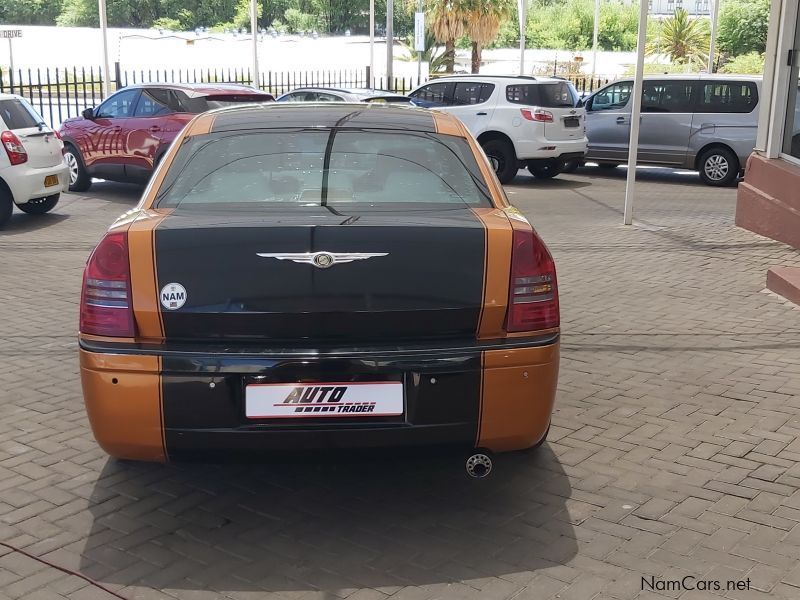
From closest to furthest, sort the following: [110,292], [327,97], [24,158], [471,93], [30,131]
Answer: [110,292] → [24,158] → [30,131] → [327,97] → [471,93]

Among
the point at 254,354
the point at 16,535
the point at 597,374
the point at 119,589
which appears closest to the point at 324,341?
the point at 254,354

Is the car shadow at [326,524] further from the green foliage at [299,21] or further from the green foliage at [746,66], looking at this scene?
the green foliage at [299,21]

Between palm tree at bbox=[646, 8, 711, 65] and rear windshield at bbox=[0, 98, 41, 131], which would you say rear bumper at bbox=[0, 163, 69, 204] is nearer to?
rear windshield at bbox=[0, 98, 41, 131]

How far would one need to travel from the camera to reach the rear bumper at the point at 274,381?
3.52m

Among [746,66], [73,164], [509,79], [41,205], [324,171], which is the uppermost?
[746,66]

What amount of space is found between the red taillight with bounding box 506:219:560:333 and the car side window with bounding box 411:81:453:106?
1368 cm

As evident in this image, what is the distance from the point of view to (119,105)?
14312 mm

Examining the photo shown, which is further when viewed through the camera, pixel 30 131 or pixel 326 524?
pixel 30 131

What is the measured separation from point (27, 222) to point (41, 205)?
437 millimetres

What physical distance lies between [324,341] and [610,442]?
190 centimetres

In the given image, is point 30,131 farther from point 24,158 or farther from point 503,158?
point 503,158

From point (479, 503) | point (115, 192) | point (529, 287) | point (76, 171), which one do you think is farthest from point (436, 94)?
point (529, 287)

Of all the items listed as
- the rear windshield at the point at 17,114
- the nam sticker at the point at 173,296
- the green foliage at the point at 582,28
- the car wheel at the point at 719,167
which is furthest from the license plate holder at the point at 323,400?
the green foliage at the point at 582,28

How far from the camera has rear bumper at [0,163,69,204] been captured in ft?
37.4
